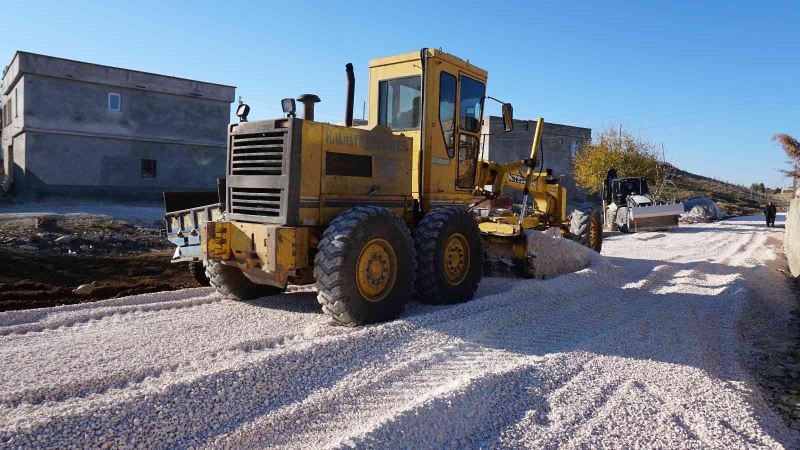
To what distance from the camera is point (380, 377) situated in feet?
14.3

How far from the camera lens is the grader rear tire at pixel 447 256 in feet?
21.8

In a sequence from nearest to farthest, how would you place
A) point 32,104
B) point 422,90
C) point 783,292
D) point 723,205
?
1. point 422,90
2. point 783,292
3. point 32,104
4. point 723,205

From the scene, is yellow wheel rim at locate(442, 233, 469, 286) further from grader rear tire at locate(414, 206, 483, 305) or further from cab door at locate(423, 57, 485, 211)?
cab door at locate(423, 57, 485, 211)

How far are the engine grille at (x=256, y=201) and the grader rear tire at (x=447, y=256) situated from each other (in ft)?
5.56

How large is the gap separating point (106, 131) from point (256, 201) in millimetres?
20007

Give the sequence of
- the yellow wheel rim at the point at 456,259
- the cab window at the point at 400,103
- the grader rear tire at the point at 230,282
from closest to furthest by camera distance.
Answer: the grader rear tire at the point at 230,282, the yellow wheel rim at the point at 456,259, the cab window at the point at 400,103

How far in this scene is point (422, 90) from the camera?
284 inches

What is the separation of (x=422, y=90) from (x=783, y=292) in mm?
7185

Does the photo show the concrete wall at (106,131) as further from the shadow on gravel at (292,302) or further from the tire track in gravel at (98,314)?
the shadow on gravel at (292,302)

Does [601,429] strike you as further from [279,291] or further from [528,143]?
[528,143]

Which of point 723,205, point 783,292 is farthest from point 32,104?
point 723,205

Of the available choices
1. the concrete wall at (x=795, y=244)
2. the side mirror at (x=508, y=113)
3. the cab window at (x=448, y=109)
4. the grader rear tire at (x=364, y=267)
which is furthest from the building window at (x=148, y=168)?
the concrete wall at (x=795, y=244)

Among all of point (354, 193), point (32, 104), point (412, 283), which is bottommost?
point (412, 283)

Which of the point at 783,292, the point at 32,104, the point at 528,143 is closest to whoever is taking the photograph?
the point at 783,292
